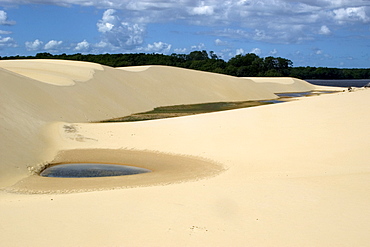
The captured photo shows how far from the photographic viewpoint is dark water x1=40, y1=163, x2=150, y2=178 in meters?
12.8

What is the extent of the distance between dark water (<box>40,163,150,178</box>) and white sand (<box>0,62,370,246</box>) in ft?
2.17

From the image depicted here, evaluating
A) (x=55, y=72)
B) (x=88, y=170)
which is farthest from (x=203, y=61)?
(x=88, y=170)

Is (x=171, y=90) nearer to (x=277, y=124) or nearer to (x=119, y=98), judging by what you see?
(x=119, y=98)

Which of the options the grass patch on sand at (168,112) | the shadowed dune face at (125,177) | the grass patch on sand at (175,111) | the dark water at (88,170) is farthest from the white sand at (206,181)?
the grass patch on sand at (175,111)

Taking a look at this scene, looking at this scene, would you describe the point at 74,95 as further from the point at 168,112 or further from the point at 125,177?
the point at 125,177

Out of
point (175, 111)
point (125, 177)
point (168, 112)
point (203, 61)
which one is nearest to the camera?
point (125, 177)

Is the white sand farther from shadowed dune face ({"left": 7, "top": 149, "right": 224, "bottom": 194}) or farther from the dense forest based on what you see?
the dense forest

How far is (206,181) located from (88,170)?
3952 mm

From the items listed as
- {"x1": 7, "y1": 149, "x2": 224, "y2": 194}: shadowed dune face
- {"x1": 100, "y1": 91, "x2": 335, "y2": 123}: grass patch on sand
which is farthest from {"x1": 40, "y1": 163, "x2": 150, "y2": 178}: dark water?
{"x1": 100, "y1": 91, "x2": 335, "y2": 123}: grass patch on sand

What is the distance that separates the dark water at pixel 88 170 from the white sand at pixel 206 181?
660 millimetres

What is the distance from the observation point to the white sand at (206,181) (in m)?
7.42

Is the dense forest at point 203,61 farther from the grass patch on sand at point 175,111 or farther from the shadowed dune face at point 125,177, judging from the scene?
the shadowed dune face at point 125,177

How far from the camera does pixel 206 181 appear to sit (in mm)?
11109

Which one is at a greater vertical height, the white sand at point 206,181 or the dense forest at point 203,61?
the dense forest at point 203,61
